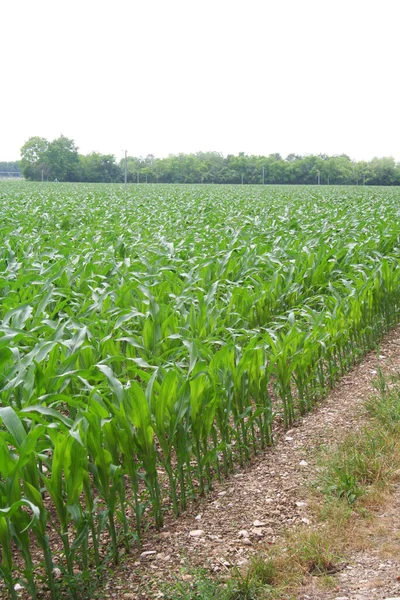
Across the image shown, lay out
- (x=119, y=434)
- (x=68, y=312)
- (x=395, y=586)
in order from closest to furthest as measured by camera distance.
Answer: (x=395, y=586) → (x=119, y=434) → (x=68, y=312)

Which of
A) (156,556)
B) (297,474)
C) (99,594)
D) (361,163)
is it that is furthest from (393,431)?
(361,163)

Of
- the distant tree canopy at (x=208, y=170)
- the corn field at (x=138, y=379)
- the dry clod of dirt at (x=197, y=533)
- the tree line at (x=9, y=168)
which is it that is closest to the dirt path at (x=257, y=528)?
the dry clod of dirt at (x=197, y=533)

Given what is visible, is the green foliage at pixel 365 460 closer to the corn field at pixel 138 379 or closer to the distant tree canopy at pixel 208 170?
the corn field at pixel 138 379

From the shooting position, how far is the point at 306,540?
9.06ft

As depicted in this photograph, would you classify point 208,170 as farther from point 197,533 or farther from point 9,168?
point 197,533

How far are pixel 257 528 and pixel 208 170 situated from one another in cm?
10803

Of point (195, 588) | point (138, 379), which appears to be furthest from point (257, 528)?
point (138, 379)

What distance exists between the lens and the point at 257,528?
9.87 feet

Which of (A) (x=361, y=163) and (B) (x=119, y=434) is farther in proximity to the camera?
(A) (x=361, y=163)

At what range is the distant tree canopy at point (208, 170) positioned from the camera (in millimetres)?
98250

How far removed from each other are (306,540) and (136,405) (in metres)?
0.98

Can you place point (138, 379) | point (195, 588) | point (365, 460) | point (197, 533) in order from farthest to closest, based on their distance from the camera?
point (138, 379), point (365, 460), point (197, 533), point (195, 588)

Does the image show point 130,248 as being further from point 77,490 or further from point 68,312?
point 77,490

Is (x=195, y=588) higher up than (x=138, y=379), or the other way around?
(x=138, y=379)
